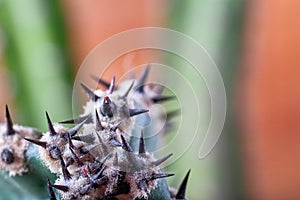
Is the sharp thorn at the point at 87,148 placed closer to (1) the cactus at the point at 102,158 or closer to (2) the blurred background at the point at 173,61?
(1) the cactus at the point at 102,158

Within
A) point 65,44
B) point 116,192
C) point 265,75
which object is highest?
point 265,75

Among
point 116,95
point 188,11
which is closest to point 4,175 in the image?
point 116,95

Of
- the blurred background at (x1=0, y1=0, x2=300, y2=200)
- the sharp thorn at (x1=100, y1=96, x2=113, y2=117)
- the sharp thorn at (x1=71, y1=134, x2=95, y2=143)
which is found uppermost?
the blurred background at (x1=0, y1=0, x2=300, y2=200)

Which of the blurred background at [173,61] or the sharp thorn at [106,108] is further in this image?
the blurred background at [173,61]

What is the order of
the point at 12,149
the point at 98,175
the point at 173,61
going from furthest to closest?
1. the point at 173,61
2. the point at 12,149
3. the point at 98,175

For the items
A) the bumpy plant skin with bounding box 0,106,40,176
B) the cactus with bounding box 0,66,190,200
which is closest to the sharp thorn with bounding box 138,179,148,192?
the cactus with bounding box 0,66,190,200

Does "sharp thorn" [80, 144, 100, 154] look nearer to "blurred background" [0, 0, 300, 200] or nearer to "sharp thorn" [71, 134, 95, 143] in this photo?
"sharp thorn" [71, 134, 95, 143]

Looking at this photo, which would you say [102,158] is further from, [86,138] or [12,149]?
[12,149]

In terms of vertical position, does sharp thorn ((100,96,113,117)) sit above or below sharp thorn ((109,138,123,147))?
above

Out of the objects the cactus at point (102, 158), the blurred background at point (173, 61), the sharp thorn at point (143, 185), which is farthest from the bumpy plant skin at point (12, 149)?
the blurred background at point (173, 61)

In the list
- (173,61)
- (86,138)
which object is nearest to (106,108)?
(86,138)

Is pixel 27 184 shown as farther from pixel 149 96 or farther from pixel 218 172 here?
pixel 218 172
